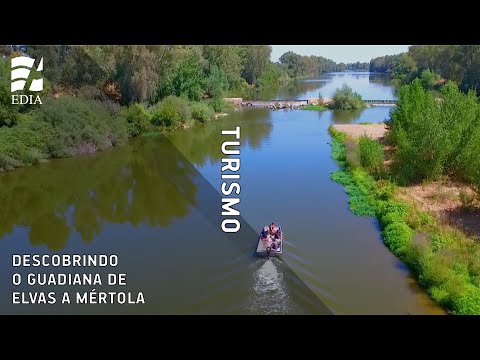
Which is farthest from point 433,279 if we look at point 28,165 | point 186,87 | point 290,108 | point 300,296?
point 290,108

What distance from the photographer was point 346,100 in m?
60.6

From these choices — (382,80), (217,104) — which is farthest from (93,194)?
(382,80)

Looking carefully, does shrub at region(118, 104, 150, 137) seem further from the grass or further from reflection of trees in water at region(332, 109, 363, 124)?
the grass

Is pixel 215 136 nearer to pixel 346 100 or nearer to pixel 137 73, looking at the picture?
pixel 137 73

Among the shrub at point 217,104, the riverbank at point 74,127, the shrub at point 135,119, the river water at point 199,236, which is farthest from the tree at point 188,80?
the river water at point 199,236

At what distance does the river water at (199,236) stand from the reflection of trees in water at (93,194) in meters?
0.06

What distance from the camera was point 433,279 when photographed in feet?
46.2

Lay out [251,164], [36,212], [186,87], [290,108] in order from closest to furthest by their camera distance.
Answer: [36,212]
[251,164]
[186,87]
[290,108]

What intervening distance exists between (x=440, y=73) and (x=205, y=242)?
6728cm

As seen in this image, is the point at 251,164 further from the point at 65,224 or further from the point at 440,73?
the point at 440,73

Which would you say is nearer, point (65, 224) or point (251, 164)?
point (65, 224)

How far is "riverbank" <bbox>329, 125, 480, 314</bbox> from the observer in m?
13.4

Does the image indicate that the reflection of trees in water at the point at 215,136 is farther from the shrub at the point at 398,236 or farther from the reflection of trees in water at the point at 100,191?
the shrub at the point at 398,236

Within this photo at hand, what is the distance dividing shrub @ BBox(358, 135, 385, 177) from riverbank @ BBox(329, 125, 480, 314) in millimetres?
507
